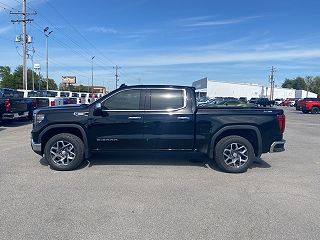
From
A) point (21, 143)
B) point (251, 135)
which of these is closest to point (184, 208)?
point (251, 135)

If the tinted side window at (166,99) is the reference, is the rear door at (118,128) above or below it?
below

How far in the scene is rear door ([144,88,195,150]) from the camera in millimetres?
6543

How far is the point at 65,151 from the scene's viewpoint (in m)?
6.59

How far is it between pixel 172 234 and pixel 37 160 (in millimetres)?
4856

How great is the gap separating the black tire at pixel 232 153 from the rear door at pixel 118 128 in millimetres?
1684

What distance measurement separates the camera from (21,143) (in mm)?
9750

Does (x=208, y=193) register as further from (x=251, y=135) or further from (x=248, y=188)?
(x=251, y=135)

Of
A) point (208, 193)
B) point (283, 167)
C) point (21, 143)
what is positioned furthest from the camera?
point (21, 143)

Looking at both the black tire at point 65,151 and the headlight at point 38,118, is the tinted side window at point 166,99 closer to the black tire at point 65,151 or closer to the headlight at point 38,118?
the black tire at point 65,151

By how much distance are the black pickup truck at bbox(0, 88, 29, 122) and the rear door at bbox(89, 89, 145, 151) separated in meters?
8.81

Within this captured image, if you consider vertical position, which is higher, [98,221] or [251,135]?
[251,135]

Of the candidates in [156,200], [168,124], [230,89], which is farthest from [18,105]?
[230,89]

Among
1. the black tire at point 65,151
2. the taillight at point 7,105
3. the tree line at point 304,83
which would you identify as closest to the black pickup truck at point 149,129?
the black tire at point 65,151

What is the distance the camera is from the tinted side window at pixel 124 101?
262 inches
